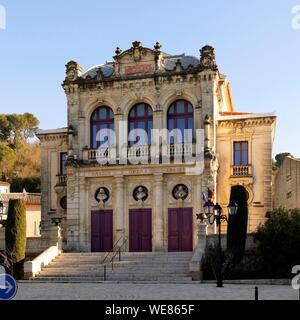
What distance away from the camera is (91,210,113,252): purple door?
33.4m

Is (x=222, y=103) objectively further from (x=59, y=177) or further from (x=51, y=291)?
(x=51, y=291)

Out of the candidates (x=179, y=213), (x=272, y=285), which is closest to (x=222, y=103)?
(x=179, y=213)

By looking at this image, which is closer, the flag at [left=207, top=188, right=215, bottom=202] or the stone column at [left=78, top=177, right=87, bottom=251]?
the flag at [left=207, top=188, right=215, bottom=202]

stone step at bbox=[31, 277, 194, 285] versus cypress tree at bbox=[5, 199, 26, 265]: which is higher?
cypress tree at bbox=[5, 199, 26, 265]

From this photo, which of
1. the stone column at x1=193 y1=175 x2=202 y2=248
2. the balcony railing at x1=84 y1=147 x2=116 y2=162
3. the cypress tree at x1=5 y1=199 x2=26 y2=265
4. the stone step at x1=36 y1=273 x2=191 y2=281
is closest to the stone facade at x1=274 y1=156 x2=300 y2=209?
the stone column at x1=193 y1=175 x2=202 y2=248

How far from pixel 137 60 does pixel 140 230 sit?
968 cm

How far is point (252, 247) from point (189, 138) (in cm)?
750

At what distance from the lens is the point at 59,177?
121 feet

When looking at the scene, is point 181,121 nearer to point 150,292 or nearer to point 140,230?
point 140,230

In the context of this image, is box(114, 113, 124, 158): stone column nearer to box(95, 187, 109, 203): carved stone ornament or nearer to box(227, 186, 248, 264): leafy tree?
box(95, 187, 109, 203): carved stone ornament

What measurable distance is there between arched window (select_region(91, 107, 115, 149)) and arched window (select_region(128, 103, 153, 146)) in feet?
3.76

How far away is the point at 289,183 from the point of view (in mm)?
38406

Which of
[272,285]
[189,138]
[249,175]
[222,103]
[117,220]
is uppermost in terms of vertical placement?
[222,103]

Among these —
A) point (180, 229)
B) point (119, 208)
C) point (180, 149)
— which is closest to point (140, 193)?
point (119, 208)
